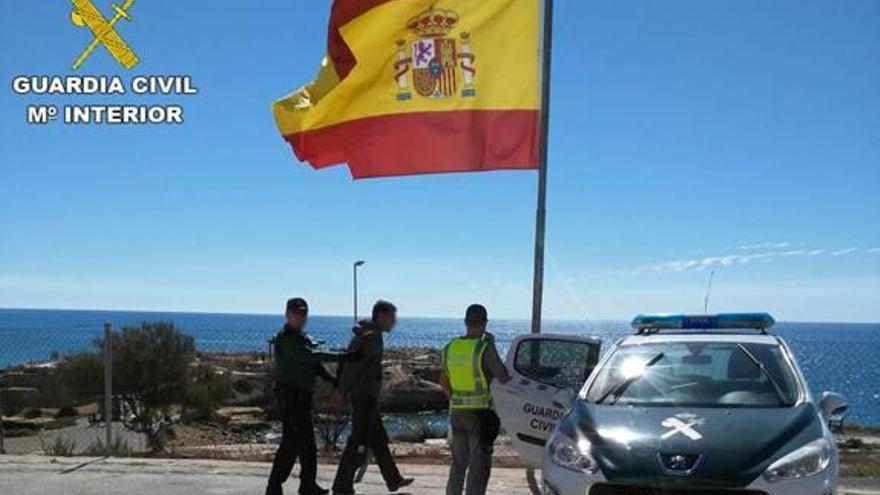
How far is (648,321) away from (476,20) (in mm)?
4381

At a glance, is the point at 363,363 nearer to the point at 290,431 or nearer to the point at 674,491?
the point at 290,431

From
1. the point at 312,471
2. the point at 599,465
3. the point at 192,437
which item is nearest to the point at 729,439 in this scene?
the point at 599,465

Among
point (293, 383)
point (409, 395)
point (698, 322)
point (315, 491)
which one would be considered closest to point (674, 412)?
point (698, 322)

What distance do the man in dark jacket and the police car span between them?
3.70ft

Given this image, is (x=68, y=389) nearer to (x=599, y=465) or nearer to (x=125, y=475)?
(x=125, y=475)

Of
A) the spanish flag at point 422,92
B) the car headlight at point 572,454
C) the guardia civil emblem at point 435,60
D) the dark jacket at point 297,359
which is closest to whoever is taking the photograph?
the car headlight at point 572,454

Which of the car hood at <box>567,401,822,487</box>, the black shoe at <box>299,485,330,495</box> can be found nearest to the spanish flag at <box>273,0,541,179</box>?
the black shoe at <box>299,485,330,495</box>

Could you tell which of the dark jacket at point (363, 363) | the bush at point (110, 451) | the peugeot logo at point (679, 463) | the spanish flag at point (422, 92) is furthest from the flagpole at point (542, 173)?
the bush at point (110, 451)

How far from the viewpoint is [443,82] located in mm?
10883

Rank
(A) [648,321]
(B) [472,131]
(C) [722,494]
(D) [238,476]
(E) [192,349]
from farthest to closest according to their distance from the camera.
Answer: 1. (E) [192,349]
2. (B) [472,131]
3. (D) [238,476]
4. (A) [648,321]
5. (C) [722,494]

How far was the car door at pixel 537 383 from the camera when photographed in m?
8.56

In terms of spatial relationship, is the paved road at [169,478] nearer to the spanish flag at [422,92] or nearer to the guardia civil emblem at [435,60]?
the spanish flag at [422,92]

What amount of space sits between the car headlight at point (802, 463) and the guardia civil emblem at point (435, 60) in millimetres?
→ 6073

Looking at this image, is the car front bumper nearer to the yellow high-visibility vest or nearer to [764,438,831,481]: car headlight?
A: [764,438,831,481]: car headlight
